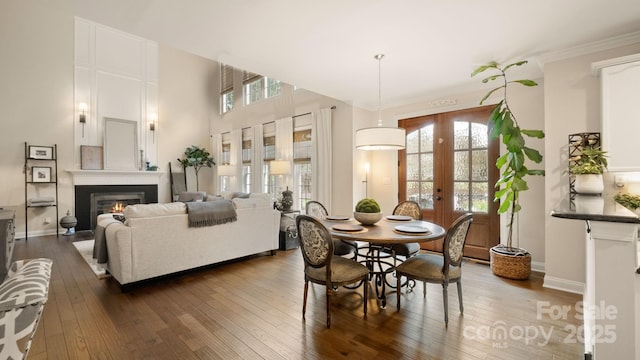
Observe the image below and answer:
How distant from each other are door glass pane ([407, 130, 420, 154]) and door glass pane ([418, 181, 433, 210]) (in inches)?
23.9

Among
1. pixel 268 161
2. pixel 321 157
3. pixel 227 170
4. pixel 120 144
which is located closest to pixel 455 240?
pixel 321 157

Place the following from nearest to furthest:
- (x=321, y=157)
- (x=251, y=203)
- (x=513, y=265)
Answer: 1. (x=513, y=265)
2. (x=251, y=203)
3. (x=321, y=157)

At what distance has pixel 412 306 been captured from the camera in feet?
8.66

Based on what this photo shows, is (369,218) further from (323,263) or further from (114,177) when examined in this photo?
(114,177)

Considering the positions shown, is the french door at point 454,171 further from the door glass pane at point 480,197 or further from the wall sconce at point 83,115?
the wall sconce at point 83,115

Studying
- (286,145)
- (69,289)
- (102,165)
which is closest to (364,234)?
(69,289)

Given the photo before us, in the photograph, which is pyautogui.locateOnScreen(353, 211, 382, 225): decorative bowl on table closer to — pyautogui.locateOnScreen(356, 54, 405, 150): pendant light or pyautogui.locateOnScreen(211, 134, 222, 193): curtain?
pyautogui.locateOnScreen(356, 54, 405, 150): pendant light

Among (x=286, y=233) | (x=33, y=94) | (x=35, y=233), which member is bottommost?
(x=35, y=233)

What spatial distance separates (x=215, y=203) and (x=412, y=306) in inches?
104

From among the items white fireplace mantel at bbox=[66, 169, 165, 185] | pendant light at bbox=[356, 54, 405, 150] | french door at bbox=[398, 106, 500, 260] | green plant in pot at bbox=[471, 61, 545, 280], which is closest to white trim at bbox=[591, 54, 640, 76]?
green plant in pot at bbox=[471, 61, 545, 280]

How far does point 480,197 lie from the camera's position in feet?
13.6

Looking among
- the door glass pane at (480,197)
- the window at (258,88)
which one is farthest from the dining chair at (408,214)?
the window at (258,88)

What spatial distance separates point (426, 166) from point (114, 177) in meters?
7.14

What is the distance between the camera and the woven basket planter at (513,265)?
329 centimetres
